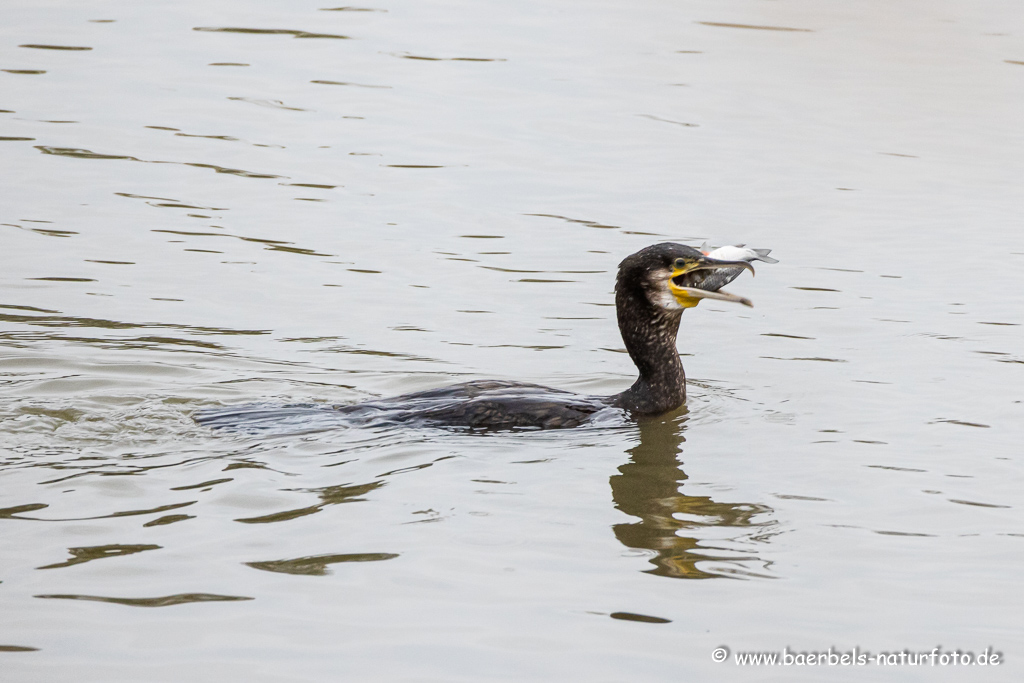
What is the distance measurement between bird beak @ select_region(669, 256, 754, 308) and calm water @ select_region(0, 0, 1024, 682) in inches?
30.7

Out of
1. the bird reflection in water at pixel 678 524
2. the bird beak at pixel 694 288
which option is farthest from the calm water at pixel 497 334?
the bird beak at pixel 694 288

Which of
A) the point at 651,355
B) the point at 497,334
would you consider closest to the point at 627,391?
the point at 651,355

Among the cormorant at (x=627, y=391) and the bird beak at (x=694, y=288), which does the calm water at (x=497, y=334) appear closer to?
the cormorant at (x=627, y=391)

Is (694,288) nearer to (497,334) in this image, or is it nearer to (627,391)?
(627,391)

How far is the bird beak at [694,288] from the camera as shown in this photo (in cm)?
778

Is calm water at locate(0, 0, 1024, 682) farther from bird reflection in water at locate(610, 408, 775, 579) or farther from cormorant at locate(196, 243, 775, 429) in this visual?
cormorant at locate(196, 243, 775, 429)

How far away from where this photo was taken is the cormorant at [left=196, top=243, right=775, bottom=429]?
7684 millimetres

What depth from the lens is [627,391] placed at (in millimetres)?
8258

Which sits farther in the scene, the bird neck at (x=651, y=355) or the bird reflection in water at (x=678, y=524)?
the bird neck at (x=651, y=355)

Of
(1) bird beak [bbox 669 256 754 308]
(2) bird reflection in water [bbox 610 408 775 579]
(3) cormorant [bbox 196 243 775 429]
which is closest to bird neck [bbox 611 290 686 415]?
(3) cormorant [bbox 196 243 775 429]

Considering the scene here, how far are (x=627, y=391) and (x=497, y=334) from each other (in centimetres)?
176

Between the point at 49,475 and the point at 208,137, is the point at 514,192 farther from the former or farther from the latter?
the point at 49,475

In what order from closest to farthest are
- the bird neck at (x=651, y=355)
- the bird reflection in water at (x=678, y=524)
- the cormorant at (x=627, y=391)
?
the bird reflection in water at (x=678, y=524) → the cormorant at (x=627, y=391) → the bird neck at (x=651, y=355)

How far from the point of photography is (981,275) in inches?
427
